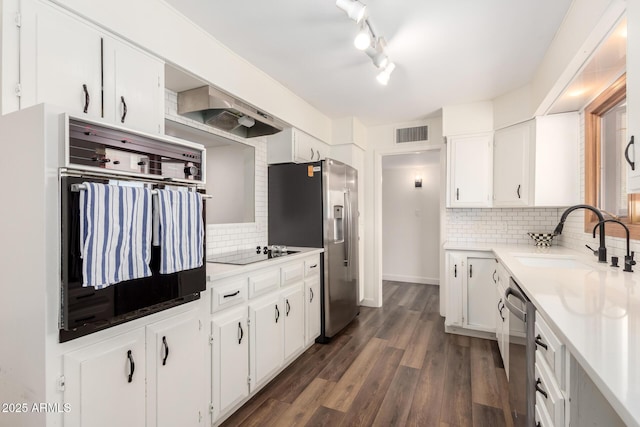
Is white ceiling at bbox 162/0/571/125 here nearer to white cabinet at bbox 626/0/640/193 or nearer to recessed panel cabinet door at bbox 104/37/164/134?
recessed panel cabinet door at bbox 104/37/164/134

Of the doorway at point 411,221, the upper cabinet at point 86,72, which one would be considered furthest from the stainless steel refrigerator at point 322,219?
the doorway at point 411,221

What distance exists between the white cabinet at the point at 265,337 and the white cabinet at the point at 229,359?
0.07m

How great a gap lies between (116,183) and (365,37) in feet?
5.05

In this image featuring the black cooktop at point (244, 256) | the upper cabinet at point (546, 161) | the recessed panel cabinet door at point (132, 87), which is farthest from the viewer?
the upper cabinet at point (546, 161)

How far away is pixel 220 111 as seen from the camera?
229cm

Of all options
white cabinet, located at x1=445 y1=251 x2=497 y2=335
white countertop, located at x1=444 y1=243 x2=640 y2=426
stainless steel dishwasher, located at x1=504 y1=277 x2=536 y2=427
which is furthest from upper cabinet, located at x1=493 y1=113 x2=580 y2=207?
stainless steel dishwasher, located at x1=504 y1=277 x2=536 y2=427

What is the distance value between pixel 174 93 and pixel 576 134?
137 inches

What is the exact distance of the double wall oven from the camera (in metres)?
1.10

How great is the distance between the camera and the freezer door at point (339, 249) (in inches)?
122

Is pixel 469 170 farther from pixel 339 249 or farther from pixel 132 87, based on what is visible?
pixel 132 87

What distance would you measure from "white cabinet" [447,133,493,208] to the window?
0.88 meters

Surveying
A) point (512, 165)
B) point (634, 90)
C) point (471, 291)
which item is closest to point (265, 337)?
point (471, 291)

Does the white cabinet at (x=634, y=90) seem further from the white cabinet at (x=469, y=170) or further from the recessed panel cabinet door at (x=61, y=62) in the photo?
the white cabinet at (x=469, y=170)

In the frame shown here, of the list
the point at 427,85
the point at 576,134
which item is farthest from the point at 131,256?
the point at 576,134
